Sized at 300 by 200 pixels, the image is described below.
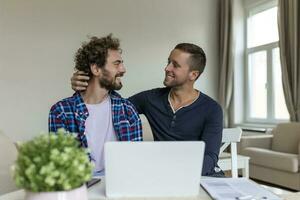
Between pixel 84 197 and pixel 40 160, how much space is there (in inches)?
6.3

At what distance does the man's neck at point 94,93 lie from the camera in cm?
182

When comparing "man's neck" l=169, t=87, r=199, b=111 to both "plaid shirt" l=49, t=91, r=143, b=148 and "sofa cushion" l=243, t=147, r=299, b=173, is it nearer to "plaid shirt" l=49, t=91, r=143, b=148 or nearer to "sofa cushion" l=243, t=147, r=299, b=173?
"plaid shirt" l=49, t=91, r=143, b=148

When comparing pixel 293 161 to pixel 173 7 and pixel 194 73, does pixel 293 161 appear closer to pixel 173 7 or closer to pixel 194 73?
pixel 194 73

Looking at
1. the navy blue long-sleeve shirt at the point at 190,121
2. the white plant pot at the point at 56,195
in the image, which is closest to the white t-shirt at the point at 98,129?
the navy blue long-sleeve shirt at the point at 190,121

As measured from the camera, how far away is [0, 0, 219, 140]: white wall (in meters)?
5.15

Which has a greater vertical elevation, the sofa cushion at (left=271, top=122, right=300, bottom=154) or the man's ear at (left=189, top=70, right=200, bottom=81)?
the man's ear at (left=189, top=70, right=200, bottom=81)

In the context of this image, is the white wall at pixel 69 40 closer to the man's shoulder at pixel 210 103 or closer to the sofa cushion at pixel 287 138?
the sofa cushion at pixel 287 138

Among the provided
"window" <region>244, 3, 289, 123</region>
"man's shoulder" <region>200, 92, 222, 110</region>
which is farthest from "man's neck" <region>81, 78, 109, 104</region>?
"window" <region>244, 3, 289, 123</region>

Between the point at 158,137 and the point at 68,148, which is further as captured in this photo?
the point at 158,137

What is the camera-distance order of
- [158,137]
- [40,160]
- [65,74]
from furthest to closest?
[65,74], [158,137], [40,160]

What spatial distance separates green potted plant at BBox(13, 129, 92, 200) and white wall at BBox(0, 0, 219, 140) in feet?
13.5

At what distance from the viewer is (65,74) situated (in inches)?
214

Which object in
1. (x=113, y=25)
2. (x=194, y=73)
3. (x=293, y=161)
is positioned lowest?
(x=293, y=161)

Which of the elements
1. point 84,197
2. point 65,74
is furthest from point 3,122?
point 84,197
